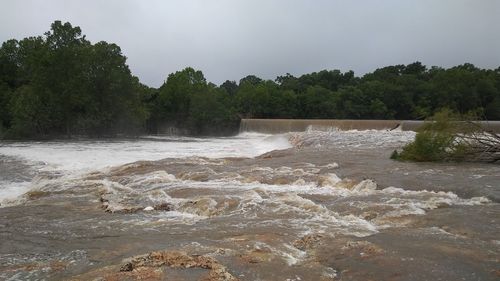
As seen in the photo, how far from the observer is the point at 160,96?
210ft

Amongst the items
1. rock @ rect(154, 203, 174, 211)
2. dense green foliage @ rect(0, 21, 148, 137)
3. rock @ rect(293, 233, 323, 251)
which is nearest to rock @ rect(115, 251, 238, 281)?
rock @ rect(293, 233, 323, 251)

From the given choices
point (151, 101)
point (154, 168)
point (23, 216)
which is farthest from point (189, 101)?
point (23, 216)

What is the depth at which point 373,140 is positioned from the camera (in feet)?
94.4

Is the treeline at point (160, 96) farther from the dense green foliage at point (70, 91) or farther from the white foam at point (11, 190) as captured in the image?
the white foam at point (11, 190)

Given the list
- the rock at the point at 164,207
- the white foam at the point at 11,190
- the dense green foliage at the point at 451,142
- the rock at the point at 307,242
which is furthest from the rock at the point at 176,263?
the dense green foliage at the point at 451,142

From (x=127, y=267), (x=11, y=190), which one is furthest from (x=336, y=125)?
(x=127, y=267)

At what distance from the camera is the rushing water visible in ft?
18.5

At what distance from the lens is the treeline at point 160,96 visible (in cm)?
4422

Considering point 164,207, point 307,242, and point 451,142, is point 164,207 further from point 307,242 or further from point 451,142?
point 451,142

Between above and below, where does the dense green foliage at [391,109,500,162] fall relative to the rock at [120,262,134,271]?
above

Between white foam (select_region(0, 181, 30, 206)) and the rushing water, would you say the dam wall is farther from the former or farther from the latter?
white foam (select_region(0, 181, 30, 206))

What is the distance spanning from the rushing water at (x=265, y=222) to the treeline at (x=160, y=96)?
723cm

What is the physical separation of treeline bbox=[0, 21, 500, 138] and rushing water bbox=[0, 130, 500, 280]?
7.23 m

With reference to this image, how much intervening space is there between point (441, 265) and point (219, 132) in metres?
55.3
